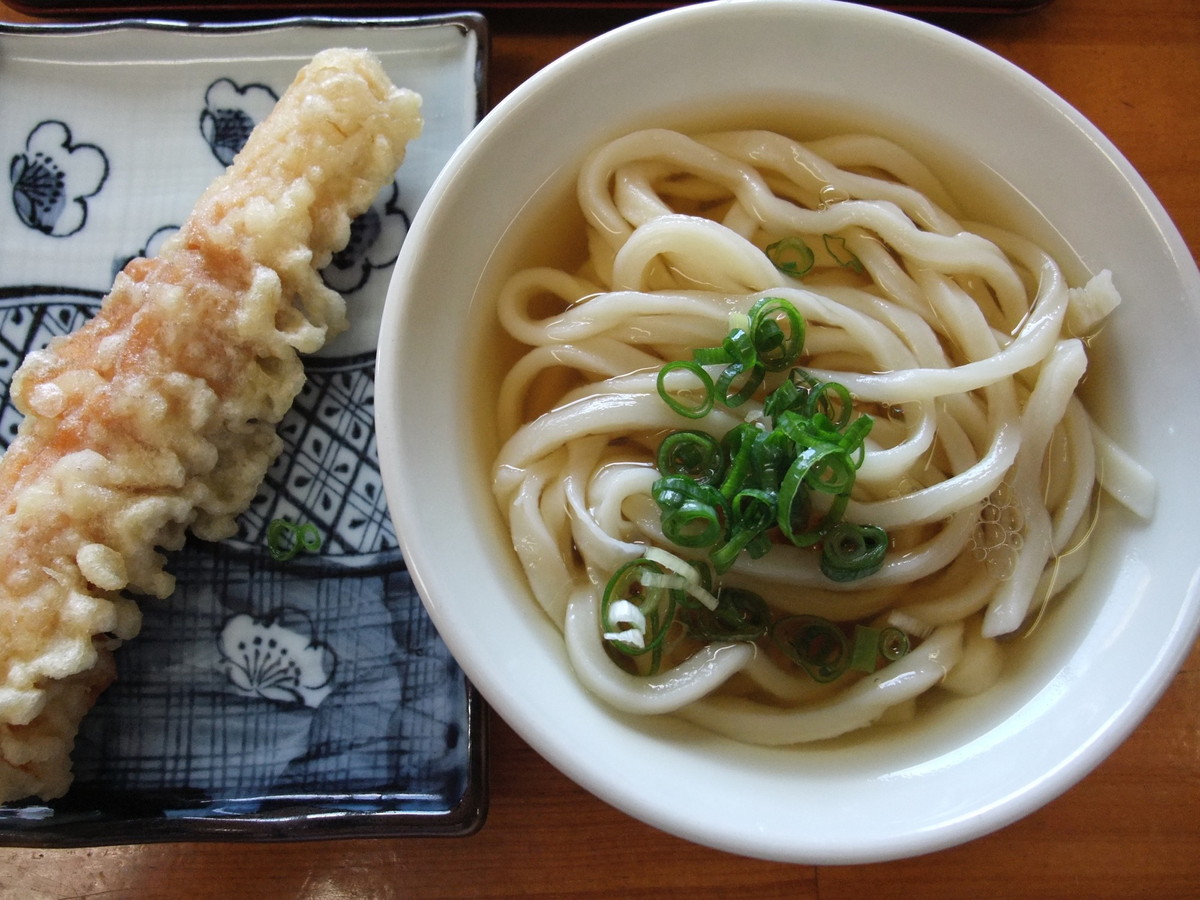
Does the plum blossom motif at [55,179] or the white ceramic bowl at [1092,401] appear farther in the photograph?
the plum blossom motif at [55,179]

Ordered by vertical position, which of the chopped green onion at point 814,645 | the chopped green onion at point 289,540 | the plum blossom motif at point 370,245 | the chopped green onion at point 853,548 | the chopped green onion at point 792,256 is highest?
the plum blossom motif at point 370,245

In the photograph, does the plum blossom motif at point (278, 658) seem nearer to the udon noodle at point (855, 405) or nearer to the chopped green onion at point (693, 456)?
the udon noodle at point (855, 405)

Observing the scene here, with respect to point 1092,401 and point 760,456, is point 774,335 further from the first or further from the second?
point 1092,401

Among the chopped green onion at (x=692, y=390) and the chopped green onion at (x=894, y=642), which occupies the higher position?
the chopped green onion at (x=692, y=390)

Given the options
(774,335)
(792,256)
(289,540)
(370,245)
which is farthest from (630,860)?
(370,245)

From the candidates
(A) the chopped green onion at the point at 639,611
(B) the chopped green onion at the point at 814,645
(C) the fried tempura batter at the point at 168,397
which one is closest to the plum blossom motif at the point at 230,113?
(C) the fried tempura batter at the point at 168,397

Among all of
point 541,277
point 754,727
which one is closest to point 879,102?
point 541,277

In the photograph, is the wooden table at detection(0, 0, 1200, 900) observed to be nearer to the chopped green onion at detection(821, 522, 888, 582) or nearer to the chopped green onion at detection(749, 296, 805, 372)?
the chopped green onion at detection(821, 522, 888, 582)

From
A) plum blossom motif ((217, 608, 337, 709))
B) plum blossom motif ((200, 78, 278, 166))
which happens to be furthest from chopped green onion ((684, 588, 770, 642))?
plum blossom motif ((200, 78, 278, 166))
